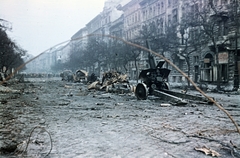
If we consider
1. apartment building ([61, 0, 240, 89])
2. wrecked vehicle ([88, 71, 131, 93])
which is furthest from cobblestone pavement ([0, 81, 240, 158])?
apartment building ([61, 0, 240, 89])

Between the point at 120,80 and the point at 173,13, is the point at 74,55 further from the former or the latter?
the point at 120,80

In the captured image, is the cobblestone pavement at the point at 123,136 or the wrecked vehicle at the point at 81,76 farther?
the wrecked vehicle at the point at 81,76

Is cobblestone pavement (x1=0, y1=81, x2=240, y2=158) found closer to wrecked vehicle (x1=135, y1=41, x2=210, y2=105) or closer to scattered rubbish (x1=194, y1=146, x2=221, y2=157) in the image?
scattered rubbish (x1=194, y1=146, x2=221, y2=157)

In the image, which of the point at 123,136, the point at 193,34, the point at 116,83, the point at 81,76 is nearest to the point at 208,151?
the point at 123,136


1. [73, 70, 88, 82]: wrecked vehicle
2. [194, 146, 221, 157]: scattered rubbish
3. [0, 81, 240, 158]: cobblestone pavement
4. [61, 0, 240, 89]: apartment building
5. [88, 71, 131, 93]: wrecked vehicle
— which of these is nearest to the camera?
[194, 146, 221, 157]: scattered rubbish

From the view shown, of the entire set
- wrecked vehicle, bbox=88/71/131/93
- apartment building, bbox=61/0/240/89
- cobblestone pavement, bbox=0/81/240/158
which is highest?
apartment building, bbox=61/0/240/89

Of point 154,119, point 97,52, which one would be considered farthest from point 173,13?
point 154,119

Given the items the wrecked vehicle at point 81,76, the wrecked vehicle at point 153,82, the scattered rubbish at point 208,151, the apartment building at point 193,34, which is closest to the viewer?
the scattered rubbish at point 208,151

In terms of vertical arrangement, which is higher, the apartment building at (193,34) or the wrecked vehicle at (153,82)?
the apartment building at (193,34)

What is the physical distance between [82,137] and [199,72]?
28683 mm

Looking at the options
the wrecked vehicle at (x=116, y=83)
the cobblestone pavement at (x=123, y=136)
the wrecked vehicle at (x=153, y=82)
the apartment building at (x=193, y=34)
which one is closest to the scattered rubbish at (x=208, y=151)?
the cobblestone pavement at (x=123, y=136)

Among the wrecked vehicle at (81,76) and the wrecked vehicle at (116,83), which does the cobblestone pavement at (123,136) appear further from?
the wrecked vehicle at (81,76)

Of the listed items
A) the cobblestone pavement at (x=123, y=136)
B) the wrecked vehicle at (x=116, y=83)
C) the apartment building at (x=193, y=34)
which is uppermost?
the apartment building at (x=193, y=34)

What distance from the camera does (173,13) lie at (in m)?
35.4
